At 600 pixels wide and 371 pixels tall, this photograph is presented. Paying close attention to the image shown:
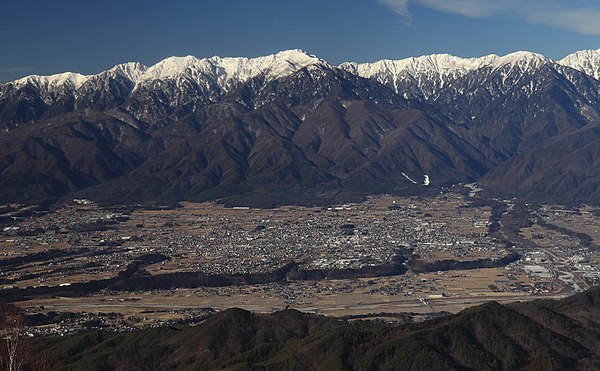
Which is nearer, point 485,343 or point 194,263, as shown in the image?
point 485,343

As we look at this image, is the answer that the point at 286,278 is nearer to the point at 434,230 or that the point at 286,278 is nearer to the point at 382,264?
the point at 382,264

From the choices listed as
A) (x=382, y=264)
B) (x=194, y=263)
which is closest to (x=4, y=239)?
(x=194, y=263)

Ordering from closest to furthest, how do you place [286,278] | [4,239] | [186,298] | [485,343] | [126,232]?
[485,343] < [186,298] < [286,278] < [4,239] < [126,232]

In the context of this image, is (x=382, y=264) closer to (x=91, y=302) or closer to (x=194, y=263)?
(x=194, y=263)

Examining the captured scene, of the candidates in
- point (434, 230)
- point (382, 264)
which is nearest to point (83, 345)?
point (382, 264)

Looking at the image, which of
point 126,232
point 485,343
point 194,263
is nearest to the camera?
point 485,343

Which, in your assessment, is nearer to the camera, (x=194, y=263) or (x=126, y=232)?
(x=194, y=263)
